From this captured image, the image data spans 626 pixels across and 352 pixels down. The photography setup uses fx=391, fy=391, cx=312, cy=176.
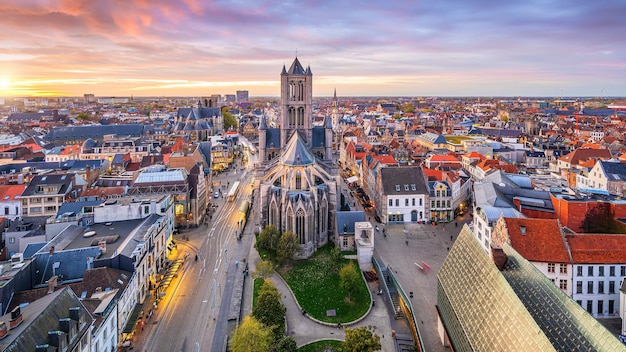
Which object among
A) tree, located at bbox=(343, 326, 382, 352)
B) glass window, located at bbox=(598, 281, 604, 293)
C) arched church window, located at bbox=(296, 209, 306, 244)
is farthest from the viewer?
arched church window, located at bbox=(296, 209, 306, 244)

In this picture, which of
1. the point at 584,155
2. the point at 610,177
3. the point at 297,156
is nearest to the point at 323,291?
the point at 297,156

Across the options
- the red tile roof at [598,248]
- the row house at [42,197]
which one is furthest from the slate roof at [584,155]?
the row house at [42,197]

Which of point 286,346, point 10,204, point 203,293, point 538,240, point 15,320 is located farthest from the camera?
point 10,204

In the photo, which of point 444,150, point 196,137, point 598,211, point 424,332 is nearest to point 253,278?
point 424,332

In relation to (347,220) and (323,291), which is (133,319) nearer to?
(323,291)

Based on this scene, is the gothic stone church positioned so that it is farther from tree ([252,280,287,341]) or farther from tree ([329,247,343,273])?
tree ([252,280,287,341])

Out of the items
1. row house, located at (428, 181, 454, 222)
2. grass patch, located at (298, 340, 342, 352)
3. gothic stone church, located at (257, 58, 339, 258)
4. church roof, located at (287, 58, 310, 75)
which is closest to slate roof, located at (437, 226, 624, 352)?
grass patch, located at (298, 340, 342, 352)

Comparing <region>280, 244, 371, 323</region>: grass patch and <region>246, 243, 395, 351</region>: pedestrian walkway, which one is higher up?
<region>280, 244, 371, 323</region>: grass patch

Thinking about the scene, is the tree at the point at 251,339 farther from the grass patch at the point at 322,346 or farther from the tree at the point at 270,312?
the grass patch at the point at 322,346
